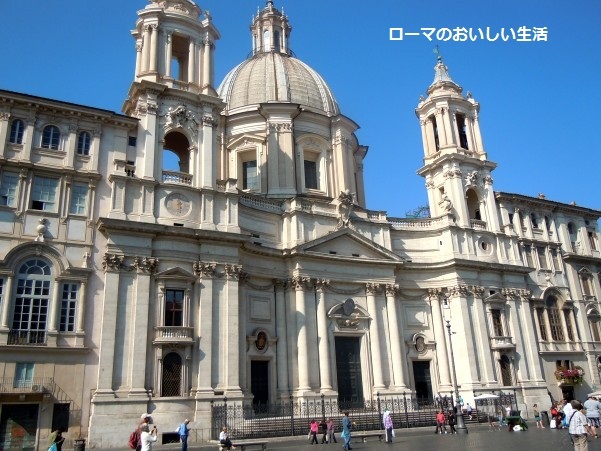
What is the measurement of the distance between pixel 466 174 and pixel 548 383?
1800 cm

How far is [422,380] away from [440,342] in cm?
313

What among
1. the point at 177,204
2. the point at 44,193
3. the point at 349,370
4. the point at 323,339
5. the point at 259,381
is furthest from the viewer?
the point at 349,370

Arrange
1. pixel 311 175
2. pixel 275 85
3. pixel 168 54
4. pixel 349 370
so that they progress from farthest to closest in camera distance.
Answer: pixel 275 85, pixel 311 175, pixel 349 370, pixel 168 54

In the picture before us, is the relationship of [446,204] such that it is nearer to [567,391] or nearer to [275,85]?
[275,85]

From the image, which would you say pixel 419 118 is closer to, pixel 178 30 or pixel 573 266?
pixel 573 266

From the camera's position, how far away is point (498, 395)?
3822cm

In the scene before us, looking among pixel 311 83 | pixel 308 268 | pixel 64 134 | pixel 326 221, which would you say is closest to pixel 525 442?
pixel 308 268

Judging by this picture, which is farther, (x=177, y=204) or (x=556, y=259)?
(x=556, y=259)

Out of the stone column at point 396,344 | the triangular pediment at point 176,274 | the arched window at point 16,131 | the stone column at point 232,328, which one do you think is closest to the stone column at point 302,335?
the stone column at point 232,328

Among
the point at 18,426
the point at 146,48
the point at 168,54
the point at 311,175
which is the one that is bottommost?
the point at 18,426

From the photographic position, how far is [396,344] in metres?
38.1

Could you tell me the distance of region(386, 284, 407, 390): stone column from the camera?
122ft

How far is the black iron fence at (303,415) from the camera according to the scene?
92.9 feet

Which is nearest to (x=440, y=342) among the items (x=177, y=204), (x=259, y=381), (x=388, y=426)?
(x=259, y=381)
